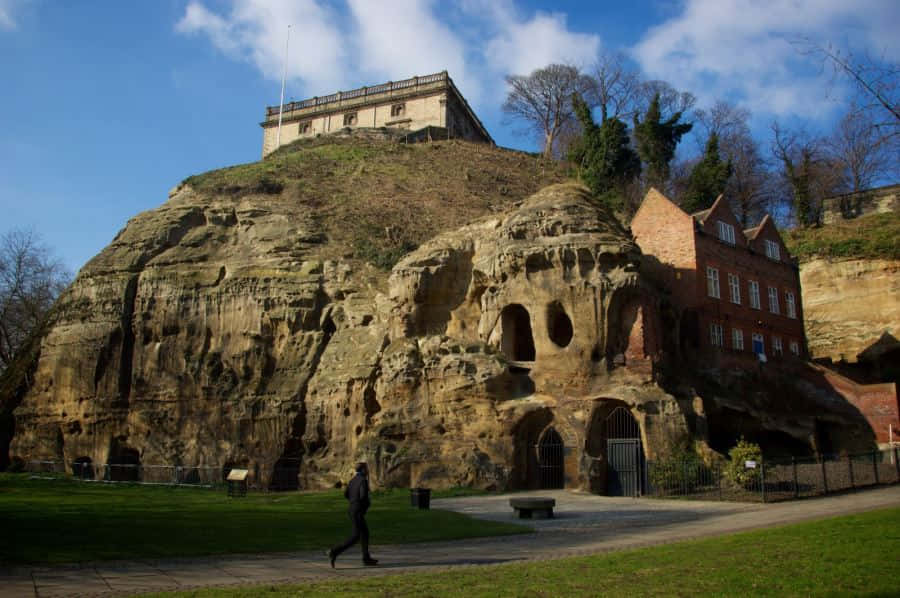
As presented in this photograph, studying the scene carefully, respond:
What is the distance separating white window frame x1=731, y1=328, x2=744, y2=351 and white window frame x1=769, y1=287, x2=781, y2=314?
4813mm

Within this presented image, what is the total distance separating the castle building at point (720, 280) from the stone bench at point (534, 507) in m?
20.8

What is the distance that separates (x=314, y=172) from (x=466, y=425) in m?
33.5

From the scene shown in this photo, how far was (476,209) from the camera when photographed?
187 ft

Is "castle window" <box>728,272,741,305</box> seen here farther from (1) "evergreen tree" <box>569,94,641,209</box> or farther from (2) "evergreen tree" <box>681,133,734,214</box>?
(1) "evergreen tree" <box>569,94,641,209</box>

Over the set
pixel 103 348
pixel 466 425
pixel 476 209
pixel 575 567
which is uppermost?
pixel 476 209

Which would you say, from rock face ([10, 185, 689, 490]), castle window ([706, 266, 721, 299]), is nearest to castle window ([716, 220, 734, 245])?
castle window ([706, 266, 721, 299])

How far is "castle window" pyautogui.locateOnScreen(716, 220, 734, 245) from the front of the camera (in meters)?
43.7

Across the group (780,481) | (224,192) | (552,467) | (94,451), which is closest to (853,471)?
(780,481)

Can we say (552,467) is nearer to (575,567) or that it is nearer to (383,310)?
(383,310)

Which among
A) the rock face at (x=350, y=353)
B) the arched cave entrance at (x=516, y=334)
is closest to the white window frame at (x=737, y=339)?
the rock face at (x=350, y=353)

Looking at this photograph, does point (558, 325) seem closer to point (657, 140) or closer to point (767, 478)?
point (767, 478)

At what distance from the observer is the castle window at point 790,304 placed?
47094 millimetres

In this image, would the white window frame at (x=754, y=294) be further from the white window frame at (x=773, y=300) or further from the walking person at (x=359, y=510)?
the walking person at (x=359, y=510)

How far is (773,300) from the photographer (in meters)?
46.2
